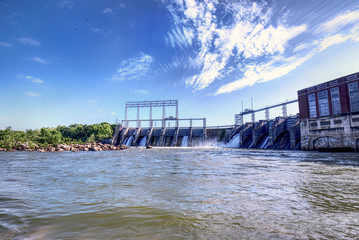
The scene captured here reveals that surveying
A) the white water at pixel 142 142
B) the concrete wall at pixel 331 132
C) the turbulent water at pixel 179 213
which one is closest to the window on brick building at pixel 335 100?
the concrete wall at pixel 331 132

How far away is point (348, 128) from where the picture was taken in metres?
24.8

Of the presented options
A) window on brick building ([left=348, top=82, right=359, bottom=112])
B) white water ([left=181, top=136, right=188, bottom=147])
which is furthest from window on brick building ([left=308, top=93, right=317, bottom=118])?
white water ([left=181, top=136, right=188, bottom=147])

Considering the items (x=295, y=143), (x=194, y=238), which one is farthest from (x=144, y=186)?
(x=295, y=143)

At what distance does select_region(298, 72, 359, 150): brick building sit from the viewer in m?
24.8

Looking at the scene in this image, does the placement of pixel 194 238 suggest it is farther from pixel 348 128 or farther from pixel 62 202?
pixel 348 128

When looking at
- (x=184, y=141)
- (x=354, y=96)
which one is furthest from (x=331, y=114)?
(x=184, y=141)

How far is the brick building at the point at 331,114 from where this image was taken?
24.8 metres

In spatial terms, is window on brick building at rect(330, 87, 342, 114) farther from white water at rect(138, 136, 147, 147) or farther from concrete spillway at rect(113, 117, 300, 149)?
white water at rect(138, 136, 147, 147)

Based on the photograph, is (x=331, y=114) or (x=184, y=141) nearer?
(x=331, y=114)

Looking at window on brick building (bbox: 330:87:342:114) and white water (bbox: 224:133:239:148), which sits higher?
window on brick building (bbox: 330:87:342:114)

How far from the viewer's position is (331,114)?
31750 millimetres

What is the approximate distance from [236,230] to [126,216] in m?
1.82

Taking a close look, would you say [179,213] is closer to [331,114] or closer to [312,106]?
[331,114]

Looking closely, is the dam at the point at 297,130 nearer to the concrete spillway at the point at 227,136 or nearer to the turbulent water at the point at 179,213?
the concrete spillway at the point at 227,136
